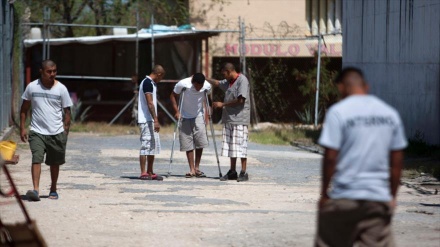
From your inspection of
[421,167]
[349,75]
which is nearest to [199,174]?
[421,167]

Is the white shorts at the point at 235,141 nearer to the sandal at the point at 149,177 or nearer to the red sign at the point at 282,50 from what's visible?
the sandal at the point at 149,177

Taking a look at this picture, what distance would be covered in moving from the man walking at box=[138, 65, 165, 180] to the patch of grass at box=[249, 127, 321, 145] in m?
7.82

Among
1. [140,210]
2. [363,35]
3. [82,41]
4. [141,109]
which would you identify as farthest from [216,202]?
[82,41]

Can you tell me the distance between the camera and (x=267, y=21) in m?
31.0

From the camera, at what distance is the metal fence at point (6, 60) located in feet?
73.2

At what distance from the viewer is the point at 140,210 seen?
12172 mm

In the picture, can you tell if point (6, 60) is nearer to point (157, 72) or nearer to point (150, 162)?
point (157, 72)

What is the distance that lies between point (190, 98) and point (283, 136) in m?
8.24

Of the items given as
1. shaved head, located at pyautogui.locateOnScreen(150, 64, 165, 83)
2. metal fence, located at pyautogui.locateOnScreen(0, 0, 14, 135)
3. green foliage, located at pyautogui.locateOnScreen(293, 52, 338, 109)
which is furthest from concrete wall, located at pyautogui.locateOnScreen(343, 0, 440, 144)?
metal fence, located at pyautogui.locateOnScreen(0, 0, 14, 135)

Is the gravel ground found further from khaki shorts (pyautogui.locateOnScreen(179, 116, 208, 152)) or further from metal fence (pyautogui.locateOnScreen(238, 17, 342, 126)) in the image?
metal fence (pyautogui.locateOnScreen(238, 17, 342, 126))

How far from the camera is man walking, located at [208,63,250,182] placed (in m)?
16.2

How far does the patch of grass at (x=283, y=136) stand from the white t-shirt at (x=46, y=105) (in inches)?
422

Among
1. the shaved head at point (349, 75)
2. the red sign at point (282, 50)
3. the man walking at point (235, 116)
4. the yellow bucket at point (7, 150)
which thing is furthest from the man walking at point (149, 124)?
the red sign at point (282, 50)

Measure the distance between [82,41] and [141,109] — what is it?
1147 centimetres
